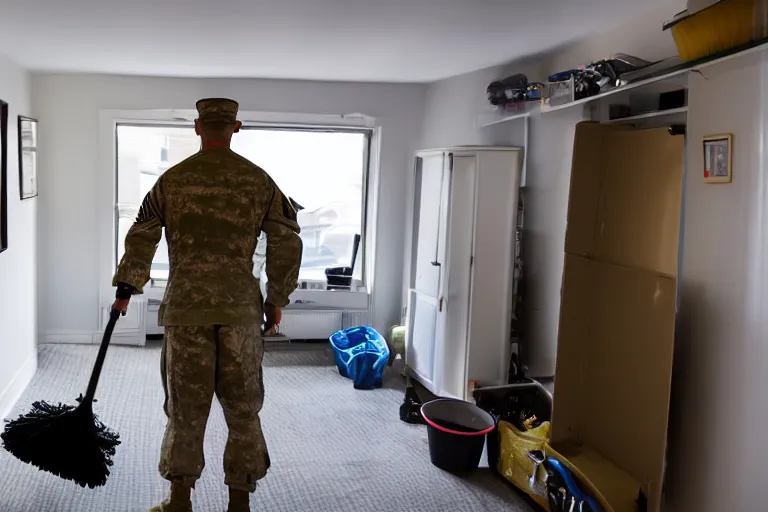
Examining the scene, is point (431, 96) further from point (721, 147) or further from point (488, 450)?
point (721, 147)

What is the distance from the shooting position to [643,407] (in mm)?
2545

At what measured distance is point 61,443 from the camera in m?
2.36

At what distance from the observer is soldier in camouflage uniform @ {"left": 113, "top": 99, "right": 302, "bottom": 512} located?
7.70 ft

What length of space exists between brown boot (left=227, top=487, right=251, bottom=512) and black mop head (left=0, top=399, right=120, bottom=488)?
44 centimetres

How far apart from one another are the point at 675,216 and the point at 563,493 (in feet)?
3.53

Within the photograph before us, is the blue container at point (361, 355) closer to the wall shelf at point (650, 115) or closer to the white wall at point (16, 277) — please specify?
the white wall at point (16, 277)

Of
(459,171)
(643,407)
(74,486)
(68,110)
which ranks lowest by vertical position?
(74,486)

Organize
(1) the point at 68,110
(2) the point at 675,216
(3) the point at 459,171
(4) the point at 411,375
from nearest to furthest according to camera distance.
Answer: (2) the point at 675,216, (3) the point at 459,171, (4) the point at 411,375, (1) the point at 68,110

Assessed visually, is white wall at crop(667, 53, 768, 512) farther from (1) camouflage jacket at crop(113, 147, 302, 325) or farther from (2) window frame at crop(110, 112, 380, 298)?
(2) window frame at crop(110, 112, 380, 298)

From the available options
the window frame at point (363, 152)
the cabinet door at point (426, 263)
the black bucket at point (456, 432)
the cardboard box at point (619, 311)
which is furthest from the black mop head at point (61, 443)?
the window frame at point (363, 152)

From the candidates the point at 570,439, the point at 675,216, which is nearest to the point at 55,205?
the point at 570,439

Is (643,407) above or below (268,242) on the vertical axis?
below

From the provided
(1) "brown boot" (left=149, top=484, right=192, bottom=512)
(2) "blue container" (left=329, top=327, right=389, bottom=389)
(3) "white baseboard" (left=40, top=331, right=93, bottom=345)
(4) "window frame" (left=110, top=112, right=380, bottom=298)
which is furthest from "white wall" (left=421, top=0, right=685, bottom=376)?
(3) "white baseboard" (left=40, top=331, right=93, bottom=345)

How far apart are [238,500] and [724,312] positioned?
5.59 feet
